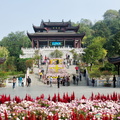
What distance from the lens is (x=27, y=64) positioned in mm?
37062

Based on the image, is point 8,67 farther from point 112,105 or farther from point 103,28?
point 103,28

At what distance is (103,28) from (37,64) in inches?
1490

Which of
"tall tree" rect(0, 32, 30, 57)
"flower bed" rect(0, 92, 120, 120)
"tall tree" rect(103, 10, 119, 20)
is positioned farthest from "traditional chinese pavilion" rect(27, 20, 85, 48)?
"tall tree" rect(103, 10, 119, 20)

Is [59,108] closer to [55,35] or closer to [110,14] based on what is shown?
[55,35]

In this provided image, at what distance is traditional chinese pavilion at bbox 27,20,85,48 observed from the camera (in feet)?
195

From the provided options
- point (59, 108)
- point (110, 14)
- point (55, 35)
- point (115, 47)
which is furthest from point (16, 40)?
point (110, 14)

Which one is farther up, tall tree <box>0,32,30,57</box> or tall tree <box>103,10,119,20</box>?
tall tree <box>103,10,119,20</box>

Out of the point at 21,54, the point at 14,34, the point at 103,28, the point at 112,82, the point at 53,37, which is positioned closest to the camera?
the point at 112,82

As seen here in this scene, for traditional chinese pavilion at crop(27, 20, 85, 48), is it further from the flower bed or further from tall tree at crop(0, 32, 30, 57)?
the flower bed

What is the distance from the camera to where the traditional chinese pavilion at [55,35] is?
195 ft

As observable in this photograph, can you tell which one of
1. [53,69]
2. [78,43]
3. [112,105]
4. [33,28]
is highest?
[33,28]

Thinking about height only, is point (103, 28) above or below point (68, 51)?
above

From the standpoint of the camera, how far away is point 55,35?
195 ft

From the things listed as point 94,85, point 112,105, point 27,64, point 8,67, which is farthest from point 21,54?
point 112,105
